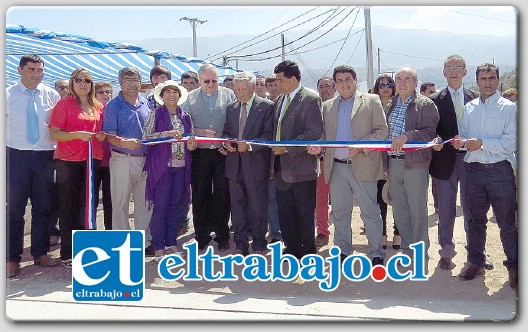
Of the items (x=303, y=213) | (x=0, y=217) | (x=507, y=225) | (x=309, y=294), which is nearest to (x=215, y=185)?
(x=303, y=213)

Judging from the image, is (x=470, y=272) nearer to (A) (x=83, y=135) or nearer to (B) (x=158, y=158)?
(B) (x=158, y=158)

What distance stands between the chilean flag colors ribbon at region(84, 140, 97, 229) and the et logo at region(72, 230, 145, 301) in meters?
0.83

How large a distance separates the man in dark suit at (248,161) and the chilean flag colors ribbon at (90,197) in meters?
1.27

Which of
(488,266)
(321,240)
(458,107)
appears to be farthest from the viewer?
(321,240)

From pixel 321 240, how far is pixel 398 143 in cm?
183

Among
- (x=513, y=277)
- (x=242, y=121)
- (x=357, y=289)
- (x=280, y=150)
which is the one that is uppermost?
(x=242, y=121)

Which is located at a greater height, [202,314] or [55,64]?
[55,64]

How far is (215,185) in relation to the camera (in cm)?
574

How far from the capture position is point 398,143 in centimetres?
467

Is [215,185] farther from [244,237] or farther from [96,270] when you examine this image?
[96,270]

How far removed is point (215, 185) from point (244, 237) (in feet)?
2.10

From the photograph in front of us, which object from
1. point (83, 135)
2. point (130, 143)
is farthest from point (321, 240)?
point (83, 135)

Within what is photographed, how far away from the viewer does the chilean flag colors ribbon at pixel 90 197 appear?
5008 mm

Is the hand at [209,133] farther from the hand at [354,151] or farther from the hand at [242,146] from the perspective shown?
the hand at [354,151]
